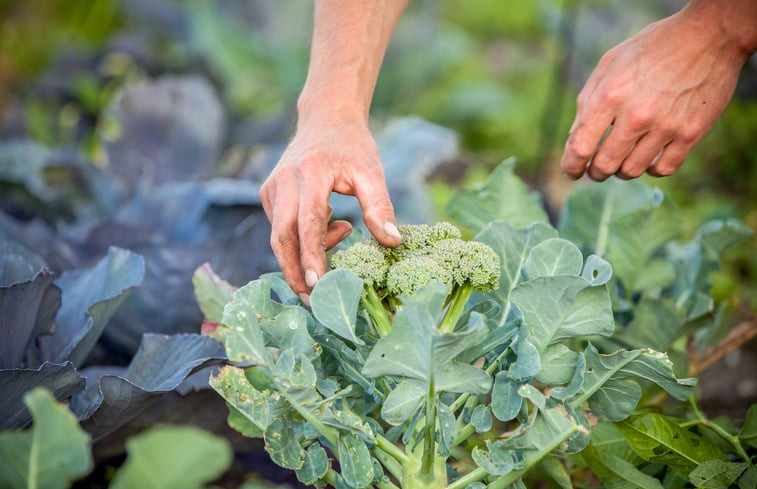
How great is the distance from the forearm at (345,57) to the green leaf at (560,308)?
379 mm

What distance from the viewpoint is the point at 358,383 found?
1051 mm

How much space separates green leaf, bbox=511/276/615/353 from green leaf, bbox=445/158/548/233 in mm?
490

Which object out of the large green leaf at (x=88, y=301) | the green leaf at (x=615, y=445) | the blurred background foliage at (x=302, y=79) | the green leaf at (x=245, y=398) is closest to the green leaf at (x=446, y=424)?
the green leaf at (x=245, y=398)

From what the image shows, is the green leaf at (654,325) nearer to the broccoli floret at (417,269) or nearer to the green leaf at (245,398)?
the broccoli floret at (417,269)

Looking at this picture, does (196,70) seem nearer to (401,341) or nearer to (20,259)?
(20,259)

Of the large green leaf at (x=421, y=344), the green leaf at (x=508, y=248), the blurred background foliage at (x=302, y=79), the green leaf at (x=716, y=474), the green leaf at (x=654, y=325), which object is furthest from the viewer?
the blurred background foliage at (x=302, y=79)

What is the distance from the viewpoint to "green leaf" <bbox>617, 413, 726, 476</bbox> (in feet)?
3.53

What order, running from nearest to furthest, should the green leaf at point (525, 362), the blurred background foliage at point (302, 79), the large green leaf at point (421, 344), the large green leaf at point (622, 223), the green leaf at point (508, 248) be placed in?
the large green leaf at point (421, 344) < the green leaf at point (525, 362) < the green leaf at point (508, 248) < the large green leaf at point (622, 223) < the blurred background foliage at point (302, 79)

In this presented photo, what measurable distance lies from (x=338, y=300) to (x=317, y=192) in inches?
7.1

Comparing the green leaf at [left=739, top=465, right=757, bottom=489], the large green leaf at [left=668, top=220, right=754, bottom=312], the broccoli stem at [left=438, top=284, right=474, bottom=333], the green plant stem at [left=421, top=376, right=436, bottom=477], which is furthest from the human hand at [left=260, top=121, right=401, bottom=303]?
the large green leaf at [left=668, top=220, right=754, bottom=312]

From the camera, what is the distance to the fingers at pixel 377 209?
39.8 inches

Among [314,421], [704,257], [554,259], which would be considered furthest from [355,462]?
[704,257]

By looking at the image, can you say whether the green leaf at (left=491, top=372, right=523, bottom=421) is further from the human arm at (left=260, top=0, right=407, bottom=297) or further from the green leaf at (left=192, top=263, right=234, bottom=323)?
the green leaf at (left=192, top=263, right=234, bottom=323)

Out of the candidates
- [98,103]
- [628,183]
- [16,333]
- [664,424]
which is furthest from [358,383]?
[98,103]
